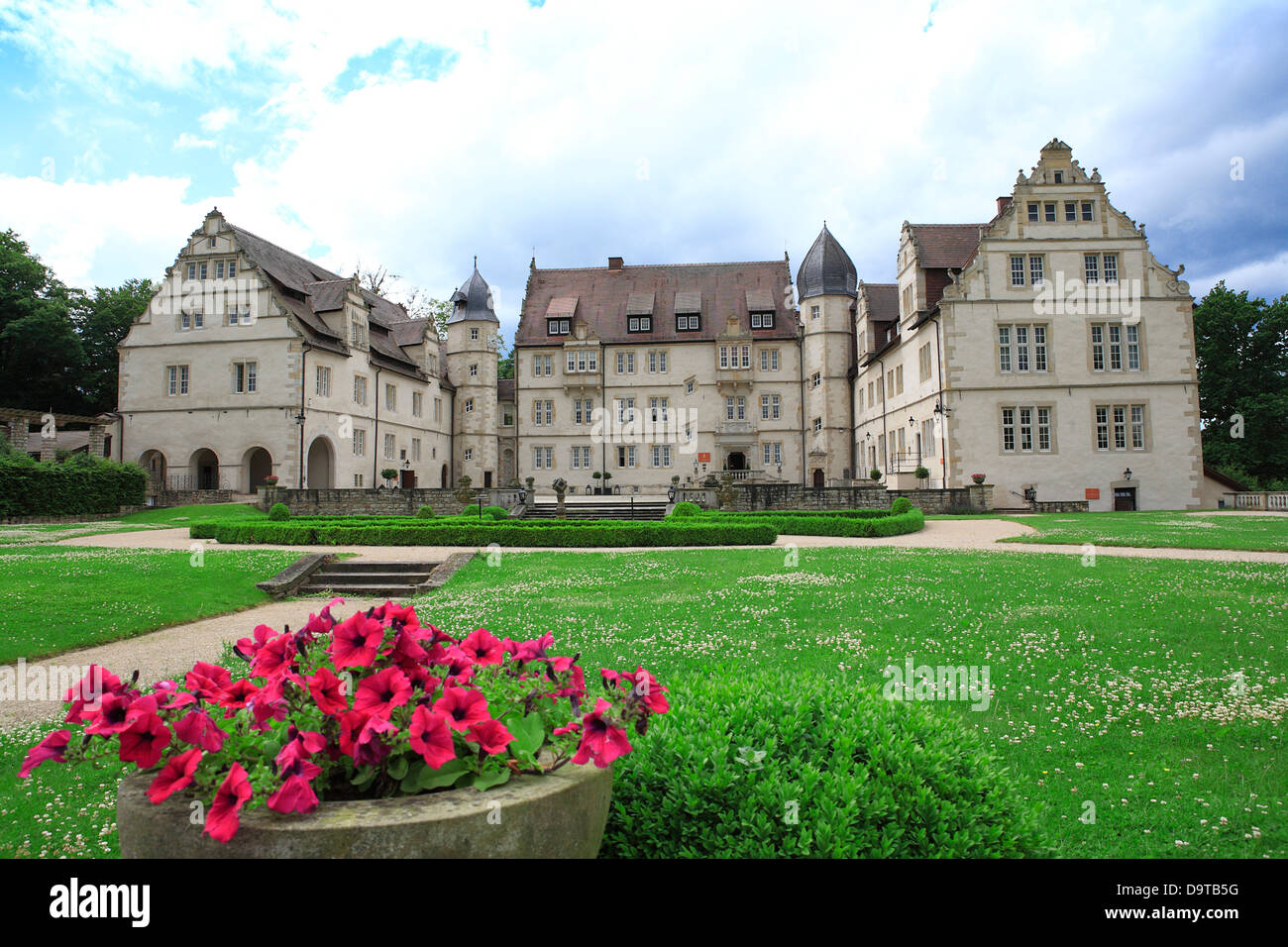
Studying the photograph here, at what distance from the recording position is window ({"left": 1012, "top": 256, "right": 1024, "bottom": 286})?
36594 mm

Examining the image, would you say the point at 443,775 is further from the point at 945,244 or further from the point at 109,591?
the point at 945,244

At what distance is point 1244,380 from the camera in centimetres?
5000

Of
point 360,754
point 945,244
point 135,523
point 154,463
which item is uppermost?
point 945,244

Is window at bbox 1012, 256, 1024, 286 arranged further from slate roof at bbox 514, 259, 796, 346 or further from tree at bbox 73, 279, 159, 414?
tree at bbox 73, 279, 159, 414

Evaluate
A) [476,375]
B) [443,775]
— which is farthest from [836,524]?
[476,375]

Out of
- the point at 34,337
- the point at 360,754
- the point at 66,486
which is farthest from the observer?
the point at 34,337

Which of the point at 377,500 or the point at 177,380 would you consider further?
the point at 177,380

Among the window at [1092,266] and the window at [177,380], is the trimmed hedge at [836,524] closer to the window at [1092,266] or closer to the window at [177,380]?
the window at [1092,266]

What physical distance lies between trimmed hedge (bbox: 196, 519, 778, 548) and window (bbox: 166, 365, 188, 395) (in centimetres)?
2337

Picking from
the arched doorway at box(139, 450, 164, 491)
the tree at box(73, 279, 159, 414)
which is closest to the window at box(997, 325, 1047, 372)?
the arched doorway at box(139, 450, 164, 491)

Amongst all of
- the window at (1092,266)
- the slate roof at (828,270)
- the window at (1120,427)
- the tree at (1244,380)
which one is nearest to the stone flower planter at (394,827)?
the window at (1120,427)

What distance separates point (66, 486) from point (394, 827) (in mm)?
40113

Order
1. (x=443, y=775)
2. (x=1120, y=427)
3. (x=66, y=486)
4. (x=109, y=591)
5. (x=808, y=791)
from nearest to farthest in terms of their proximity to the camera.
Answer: (x=443, y=775) → (x=808, y=791) → (x=109, y=591) → (x=66, y=486) → (x=1120, y=427)
